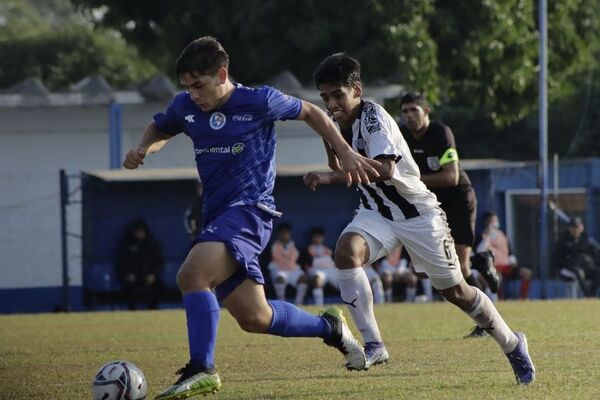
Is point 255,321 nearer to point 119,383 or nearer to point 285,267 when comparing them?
point 119,383

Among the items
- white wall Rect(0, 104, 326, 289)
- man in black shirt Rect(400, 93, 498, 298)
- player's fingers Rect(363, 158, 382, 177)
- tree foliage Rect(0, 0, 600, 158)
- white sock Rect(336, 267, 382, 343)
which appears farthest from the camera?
tree foliage Rect(0, 0, 600, 158)

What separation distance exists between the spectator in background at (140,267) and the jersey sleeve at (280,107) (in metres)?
12.8

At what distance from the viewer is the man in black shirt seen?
1088 centimetres

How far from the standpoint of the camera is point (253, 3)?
26188mm

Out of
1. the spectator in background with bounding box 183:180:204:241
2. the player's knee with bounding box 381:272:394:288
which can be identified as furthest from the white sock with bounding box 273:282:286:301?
the player's knee with bounding box 381:272:394:288

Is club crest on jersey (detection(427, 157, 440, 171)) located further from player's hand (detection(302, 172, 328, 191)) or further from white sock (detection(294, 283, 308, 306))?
white sock (detection(294, 283, 308, 306))

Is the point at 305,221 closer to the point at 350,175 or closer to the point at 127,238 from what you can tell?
the point at 127,238

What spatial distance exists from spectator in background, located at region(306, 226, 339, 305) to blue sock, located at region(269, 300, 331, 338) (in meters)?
11.8

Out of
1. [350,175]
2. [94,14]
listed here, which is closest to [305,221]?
[94,14]

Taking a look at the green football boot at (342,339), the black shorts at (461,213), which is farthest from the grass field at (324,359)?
the black shorts at (461,213)

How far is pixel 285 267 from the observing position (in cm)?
2005

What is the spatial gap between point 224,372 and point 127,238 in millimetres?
11173

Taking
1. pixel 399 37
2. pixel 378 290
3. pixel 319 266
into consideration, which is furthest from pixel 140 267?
pixel 399 37

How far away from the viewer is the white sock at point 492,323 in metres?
8.06
